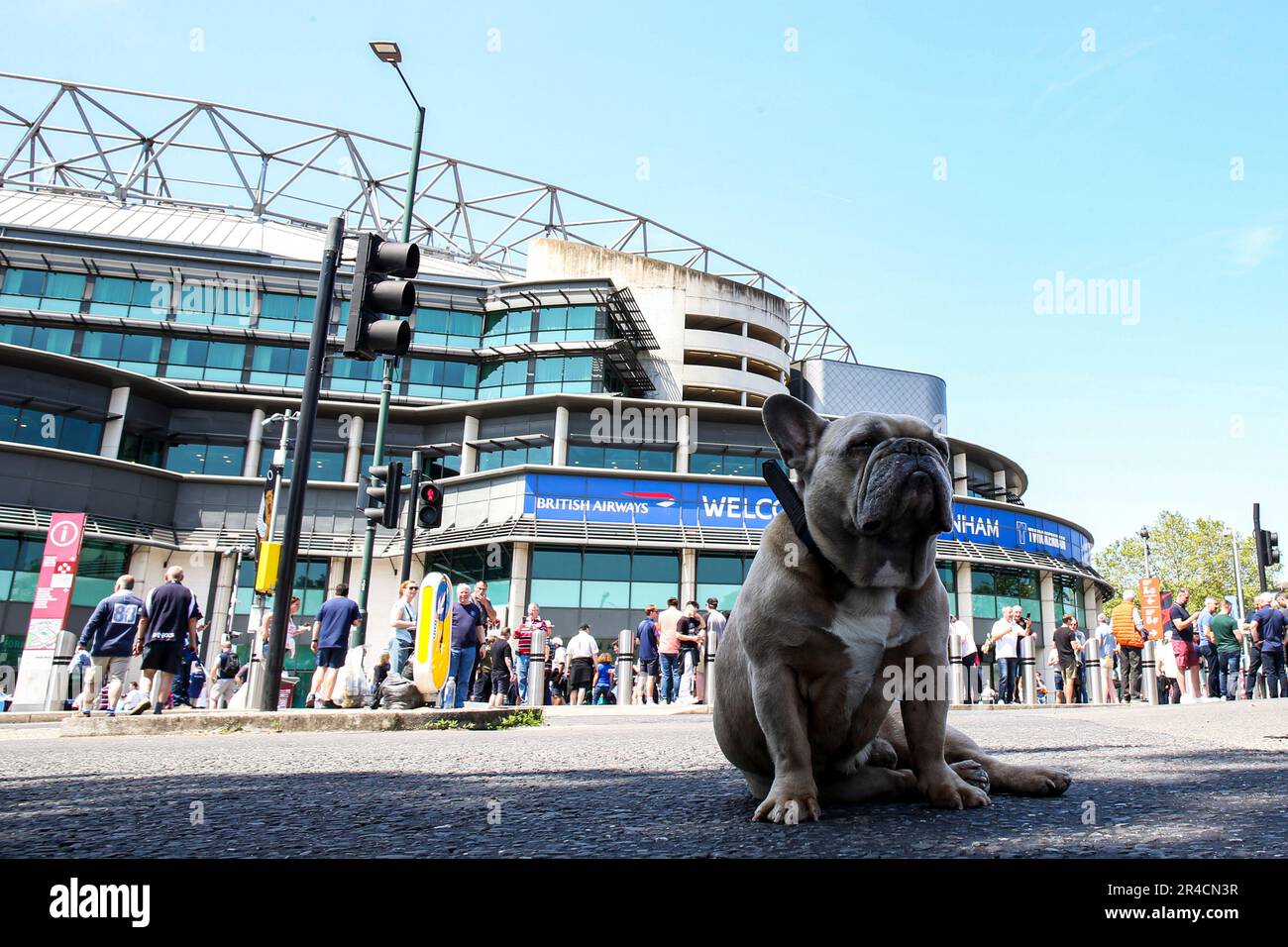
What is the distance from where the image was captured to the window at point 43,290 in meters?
38.8

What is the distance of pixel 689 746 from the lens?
19.2 feet

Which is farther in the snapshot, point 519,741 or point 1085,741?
point 519,741

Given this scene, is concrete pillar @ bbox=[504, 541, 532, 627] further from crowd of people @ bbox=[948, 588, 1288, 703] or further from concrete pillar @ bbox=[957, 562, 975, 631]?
concrete pillar @ bbox=[957, 562, 975, 631]

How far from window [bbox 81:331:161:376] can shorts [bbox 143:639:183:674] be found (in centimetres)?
3197

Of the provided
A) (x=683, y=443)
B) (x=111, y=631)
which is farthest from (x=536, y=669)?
(x=683, y=443)

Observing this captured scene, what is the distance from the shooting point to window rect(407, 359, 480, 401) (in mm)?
39875

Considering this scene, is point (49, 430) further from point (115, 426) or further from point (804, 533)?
point (804, 533)

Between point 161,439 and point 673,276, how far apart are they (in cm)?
2497

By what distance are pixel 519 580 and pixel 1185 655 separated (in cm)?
2145

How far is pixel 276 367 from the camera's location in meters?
39.1

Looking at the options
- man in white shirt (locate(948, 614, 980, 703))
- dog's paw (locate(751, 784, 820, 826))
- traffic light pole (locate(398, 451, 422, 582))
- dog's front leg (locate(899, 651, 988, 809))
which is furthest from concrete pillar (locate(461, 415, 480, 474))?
dog's paw (locate(751, 784, 820, 826))
